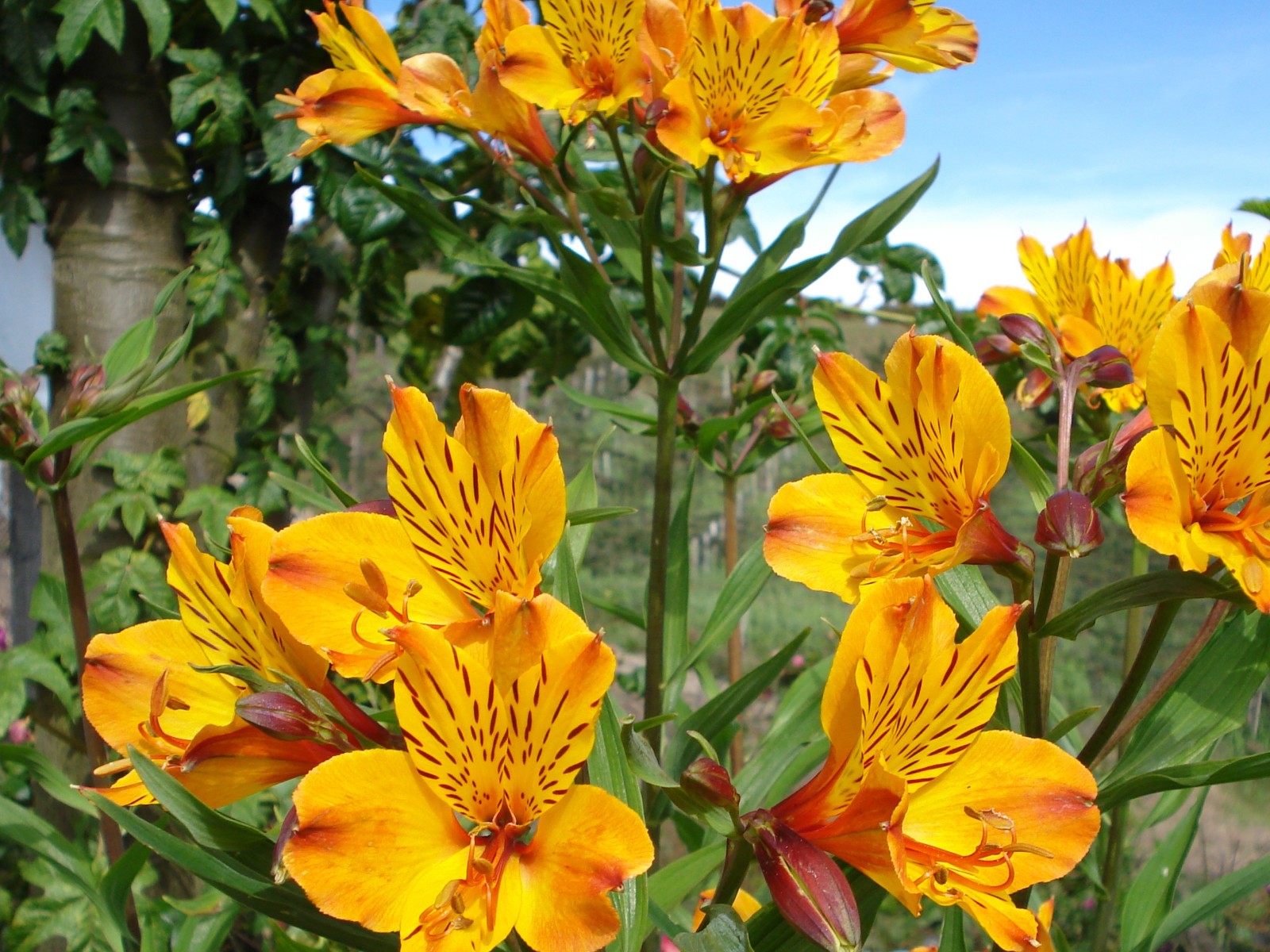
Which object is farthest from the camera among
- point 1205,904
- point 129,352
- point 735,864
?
point 129,352

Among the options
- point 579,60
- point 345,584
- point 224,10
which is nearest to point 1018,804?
point 345,584

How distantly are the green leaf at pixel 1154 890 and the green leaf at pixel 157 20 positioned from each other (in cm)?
166

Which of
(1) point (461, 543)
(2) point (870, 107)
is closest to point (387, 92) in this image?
(2) point (870, 107)

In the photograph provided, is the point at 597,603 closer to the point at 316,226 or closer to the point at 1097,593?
the point at 1097,593

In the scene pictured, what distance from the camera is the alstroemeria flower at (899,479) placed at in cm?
55

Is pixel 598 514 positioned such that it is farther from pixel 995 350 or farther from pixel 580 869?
pixel 995 350

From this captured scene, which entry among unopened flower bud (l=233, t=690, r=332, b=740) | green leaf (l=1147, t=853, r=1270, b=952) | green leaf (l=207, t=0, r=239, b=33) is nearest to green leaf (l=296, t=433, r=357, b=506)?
unopened flower bud (l=233, t=690, r=332, b=740)

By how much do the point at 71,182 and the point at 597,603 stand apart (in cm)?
116

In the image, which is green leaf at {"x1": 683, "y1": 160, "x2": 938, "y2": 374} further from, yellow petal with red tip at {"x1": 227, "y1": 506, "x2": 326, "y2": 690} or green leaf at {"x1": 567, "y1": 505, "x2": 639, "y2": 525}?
yellow petal with red tip at {"x1": 227, "y1": 506, "x2": 326, "y2": 690}

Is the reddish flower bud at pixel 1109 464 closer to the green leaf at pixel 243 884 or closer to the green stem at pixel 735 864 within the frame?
the green stem at pixel 735 864

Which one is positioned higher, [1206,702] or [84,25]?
[84,25]

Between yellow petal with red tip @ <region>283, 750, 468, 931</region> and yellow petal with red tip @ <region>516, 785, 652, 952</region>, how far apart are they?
5 cm

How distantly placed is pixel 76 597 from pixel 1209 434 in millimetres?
942

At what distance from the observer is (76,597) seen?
0.90m
